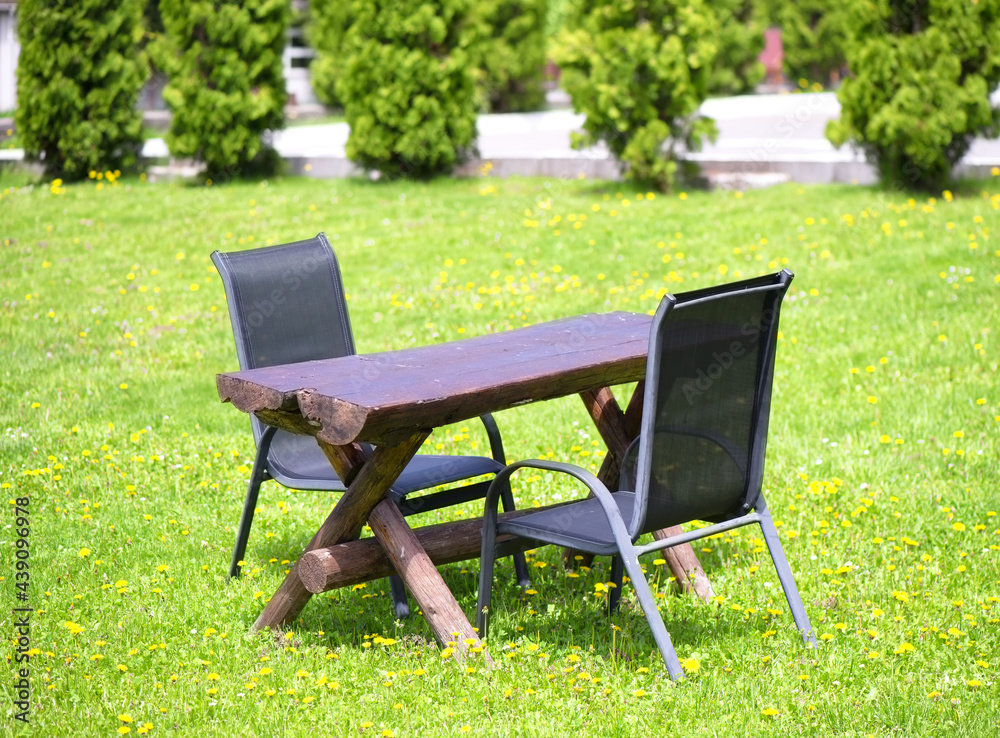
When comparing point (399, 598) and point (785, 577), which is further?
point (399, 598)

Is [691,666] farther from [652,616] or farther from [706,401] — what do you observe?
[706,401]

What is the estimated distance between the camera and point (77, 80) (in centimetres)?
1325

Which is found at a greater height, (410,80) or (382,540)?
(410,80)

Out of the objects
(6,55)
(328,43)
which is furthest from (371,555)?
(6,55)

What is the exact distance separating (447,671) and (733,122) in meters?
15.5

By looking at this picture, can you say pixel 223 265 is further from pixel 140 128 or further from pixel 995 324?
pixel 140 128

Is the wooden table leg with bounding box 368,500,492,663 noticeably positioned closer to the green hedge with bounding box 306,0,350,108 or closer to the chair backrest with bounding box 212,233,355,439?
the chair backrest with bounding box 212,233,355,439

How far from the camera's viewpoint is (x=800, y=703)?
3160 mm

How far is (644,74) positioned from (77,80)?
6.75 m

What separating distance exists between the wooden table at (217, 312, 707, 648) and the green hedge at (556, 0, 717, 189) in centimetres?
753

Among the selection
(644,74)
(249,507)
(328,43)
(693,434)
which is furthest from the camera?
(328,43)

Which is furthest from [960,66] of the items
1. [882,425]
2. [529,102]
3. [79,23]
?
[529,102]

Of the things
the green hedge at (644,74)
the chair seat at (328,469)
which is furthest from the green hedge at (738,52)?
the chair seat at (328,469)

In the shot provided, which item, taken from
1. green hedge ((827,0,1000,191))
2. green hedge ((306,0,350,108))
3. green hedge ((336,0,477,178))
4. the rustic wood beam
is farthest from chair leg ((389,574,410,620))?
green hedge ((306,0,350,108))
